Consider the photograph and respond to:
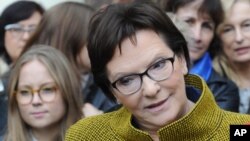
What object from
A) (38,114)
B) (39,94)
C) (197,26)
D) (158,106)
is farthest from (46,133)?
(158,106)

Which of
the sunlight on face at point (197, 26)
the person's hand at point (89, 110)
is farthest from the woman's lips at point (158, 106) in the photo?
the sunlight on face at point (197, 26)

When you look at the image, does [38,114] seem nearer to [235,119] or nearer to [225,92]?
[225,92]

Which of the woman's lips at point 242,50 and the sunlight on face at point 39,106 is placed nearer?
the sunlight on face at point 39,106

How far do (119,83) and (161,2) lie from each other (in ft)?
6.45

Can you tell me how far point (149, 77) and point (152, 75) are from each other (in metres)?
0.01

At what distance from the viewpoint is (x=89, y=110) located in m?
3.55

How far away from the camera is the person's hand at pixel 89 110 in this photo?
3.51 meters

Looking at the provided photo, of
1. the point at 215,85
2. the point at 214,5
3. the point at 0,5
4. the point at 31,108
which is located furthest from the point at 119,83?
the point at 0,5

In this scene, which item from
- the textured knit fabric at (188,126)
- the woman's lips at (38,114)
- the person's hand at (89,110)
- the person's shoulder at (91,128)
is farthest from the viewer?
the person's hand at (89,110)

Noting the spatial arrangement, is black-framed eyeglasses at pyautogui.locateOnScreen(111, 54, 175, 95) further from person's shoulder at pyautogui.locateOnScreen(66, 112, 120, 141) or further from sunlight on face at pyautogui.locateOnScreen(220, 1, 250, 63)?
sunlight on face at pyautogui.locateOnScreen(220, 1, 250, 63)

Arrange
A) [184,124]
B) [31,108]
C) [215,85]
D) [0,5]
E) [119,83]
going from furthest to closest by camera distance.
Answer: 1. [0,5]
2. [215,85]
3. [31,108]
4. [119,83]
5. [184,124]

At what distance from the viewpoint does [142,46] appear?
2.12m

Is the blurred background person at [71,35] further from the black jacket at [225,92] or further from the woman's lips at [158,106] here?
the woman's lips at [158,106]

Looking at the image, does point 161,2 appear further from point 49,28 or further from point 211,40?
point 49,28
